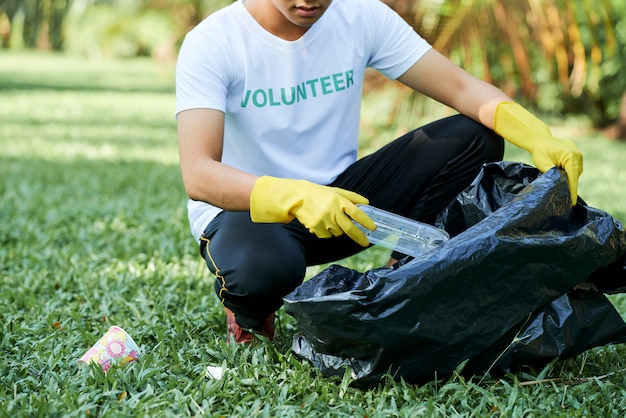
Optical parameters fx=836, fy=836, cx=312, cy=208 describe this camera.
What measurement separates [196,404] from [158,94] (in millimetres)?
11701

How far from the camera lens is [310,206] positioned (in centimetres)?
200

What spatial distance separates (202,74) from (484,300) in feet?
3.22

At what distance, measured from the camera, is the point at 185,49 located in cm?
235

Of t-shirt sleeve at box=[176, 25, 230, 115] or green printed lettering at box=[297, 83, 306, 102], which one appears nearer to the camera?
t-shirt sleeve at box=[176, 25, 230, 115]

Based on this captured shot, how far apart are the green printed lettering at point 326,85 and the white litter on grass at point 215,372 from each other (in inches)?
36.0

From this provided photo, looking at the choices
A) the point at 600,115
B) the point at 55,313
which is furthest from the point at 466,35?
the point at 600,115

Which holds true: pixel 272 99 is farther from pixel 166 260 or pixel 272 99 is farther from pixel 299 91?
pixel 166 260

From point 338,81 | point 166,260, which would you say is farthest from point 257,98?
point 166,260

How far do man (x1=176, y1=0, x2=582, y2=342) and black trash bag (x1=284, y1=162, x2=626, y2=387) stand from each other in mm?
173

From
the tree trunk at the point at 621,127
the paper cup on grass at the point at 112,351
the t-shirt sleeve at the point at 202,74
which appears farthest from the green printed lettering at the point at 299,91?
the tree trunk at the point at 621,127

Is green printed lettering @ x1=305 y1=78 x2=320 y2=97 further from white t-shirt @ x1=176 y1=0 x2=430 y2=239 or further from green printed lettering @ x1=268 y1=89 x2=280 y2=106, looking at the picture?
green printed lettering @ x1=268 y1=89 x2=280 y2=106

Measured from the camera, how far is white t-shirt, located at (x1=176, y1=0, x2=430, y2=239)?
2.38 m

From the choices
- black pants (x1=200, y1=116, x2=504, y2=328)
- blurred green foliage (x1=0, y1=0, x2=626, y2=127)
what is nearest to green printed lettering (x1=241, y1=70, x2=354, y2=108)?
black pants (x1=200, y1=116, x2=504, y2=328)

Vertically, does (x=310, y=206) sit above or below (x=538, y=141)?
below
